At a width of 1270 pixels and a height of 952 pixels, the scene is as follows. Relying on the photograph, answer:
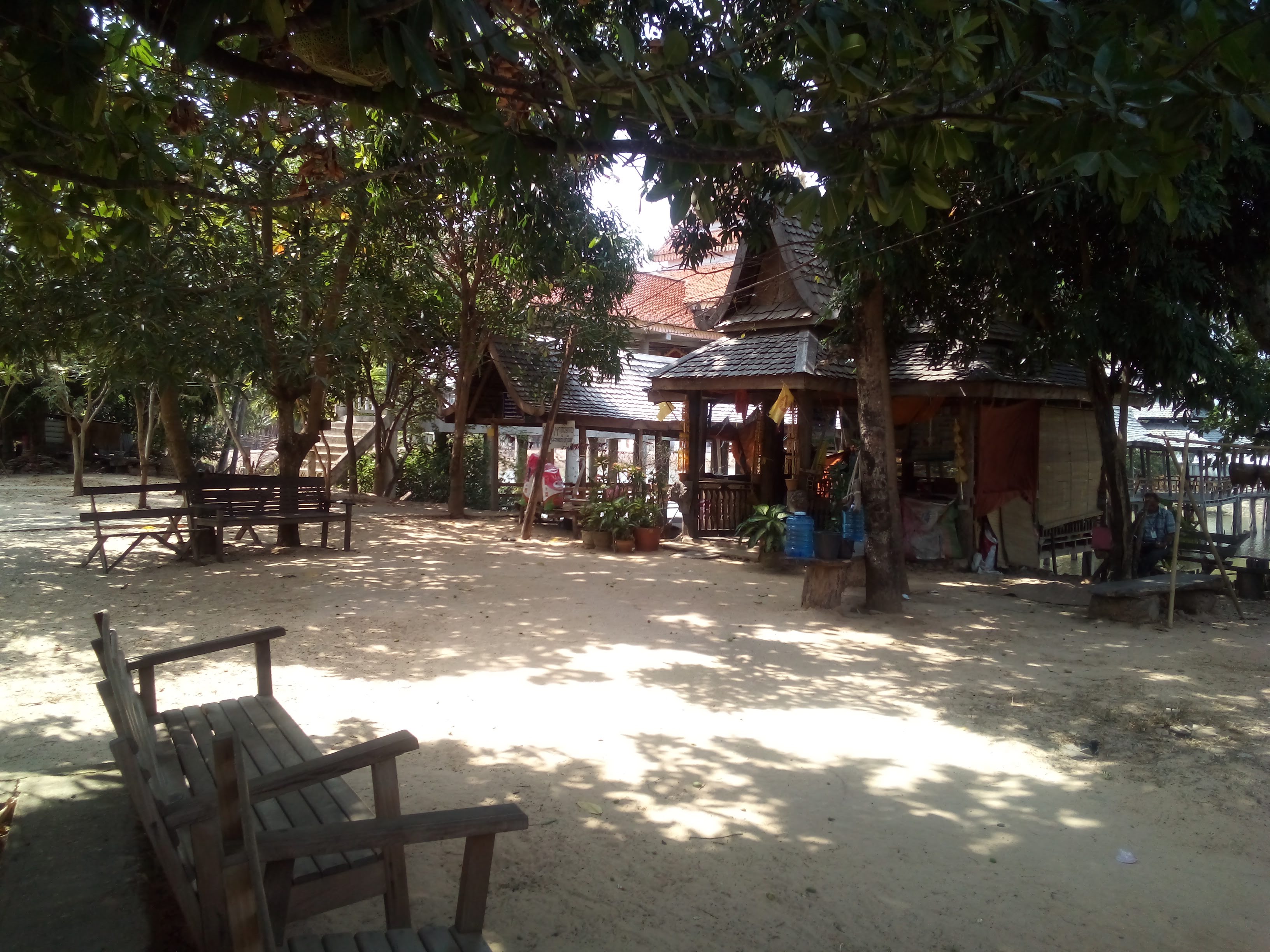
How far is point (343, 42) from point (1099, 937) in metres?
4.10

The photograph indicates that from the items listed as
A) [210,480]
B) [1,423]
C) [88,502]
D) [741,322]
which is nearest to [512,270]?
[741,322]

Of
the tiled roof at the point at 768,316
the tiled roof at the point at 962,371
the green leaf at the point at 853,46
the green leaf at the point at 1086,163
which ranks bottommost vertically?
the green leaf at the point at 1086,163

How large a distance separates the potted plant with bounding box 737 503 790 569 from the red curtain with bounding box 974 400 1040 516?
114 inches

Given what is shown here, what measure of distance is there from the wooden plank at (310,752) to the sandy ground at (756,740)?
529 millimetres

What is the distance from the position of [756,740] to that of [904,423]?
9299 millimetres

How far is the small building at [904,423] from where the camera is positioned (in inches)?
508

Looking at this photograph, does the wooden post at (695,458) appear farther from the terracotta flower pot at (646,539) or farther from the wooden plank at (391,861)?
the wooden plank at (391,861)

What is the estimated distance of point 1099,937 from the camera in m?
3.45

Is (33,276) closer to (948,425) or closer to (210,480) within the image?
(210,480)

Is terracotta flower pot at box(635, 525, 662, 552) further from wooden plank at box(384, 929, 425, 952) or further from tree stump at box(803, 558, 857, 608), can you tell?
wooden plank at box(384, 929, 425, 952)

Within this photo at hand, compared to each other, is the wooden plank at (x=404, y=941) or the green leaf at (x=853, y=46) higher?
the green leaf at (x=853, y=46)

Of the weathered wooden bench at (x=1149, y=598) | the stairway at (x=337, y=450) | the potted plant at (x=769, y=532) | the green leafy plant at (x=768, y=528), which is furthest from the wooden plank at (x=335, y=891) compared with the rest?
the stairway at (x=337, y=450)

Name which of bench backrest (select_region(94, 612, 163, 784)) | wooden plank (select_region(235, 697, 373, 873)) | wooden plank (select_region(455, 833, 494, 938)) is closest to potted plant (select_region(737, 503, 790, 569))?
wooden plank (select_region(235, 697, 373, 873))

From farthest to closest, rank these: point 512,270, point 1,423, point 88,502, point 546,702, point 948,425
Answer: point 1,423, point 88,502, point 948,425, point 512,270, point 546,702
